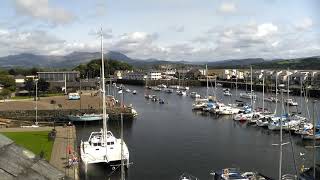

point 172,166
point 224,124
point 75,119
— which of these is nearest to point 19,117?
point 75,119

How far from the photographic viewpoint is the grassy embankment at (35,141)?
987 inches

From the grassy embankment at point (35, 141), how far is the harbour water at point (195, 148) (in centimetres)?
305

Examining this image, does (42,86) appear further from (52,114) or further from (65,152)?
(65,152)

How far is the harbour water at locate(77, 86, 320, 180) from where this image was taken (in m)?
26.1

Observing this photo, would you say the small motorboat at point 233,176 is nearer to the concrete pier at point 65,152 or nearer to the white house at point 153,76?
the concrete pier at point 65,152

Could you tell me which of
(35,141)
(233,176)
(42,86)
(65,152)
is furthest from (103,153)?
(42,86)

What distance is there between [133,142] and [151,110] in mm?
26928

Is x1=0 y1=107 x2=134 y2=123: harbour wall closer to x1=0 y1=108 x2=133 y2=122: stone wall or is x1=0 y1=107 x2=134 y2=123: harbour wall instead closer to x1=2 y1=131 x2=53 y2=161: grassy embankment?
x1=0 y1=108 x2=133 y2=122: stone wall

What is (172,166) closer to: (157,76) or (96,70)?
(96,70)

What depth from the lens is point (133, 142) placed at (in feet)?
119

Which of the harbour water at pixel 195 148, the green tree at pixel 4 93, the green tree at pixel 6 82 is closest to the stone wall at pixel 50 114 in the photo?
the harbour water at pixel 195 148

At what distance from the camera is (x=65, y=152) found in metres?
25.0

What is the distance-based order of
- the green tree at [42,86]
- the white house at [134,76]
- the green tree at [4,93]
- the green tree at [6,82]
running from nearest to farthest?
the green tree at [4,93], the green tree at [6,82], the green tree at [42,86], the white house at [134,76]

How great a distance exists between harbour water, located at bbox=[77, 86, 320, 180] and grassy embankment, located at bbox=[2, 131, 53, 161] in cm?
305
